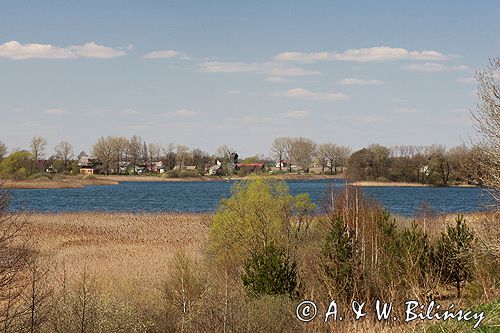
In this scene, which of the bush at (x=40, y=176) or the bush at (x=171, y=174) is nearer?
the bush at (x=40, y=176)

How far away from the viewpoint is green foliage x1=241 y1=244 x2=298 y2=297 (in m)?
17.0

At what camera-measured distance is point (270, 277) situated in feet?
55.6

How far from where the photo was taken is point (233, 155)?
166000 mm

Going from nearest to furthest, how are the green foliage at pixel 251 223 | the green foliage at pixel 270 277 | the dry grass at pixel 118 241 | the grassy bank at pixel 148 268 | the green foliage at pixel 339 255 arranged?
the grassy bank at pixel 148 268 < the green foliage at pixel 270 277 < the green foliage at pixel 339 255 < the green foliage at pixel 251 223 < the dry grass at pixel 118 241

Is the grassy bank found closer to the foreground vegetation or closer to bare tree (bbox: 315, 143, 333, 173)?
the foreground vegetation

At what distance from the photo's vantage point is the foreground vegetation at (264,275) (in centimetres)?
1433

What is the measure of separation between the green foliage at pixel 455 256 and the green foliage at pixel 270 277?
5292 mm

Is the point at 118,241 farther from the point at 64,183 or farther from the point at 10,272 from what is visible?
the point at 64,183

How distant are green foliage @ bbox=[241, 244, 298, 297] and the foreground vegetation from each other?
3 cm

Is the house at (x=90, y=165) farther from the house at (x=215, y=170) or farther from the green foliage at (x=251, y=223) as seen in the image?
the green foliage at (x=251, y=223)

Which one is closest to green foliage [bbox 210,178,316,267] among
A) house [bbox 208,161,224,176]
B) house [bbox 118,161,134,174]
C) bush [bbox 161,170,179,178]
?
bush [bbox 161,170,179,178]

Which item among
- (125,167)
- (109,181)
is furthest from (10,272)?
(125,167)

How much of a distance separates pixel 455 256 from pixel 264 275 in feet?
20.6

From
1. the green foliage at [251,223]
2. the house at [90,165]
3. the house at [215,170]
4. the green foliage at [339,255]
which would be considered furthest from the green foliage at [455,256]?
the house at [215,170]
